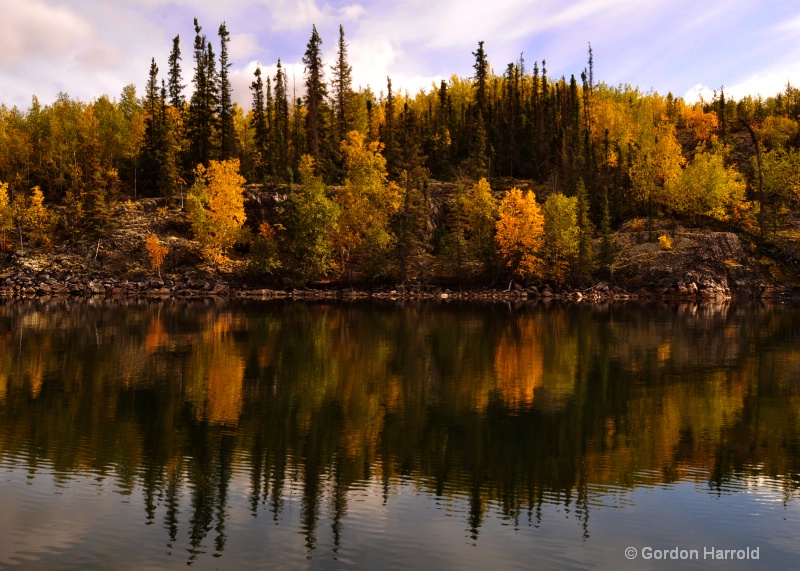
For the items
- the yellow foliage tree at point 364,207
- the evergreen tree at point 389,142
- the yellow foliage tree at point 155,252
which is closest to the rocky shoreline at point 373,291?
the yellow foliage tree at point 155,252

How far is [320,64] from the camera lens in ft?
357

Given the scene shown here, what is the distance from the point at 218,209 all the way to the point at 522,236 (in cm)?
4263

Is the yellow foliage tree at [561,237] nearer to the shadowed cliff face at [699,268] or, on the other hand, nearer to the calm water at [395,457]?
the shadowed cliff face at [699,268]

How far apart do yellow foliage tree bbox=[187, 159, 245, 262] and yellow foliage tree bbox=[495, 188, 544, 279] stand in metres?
37.4

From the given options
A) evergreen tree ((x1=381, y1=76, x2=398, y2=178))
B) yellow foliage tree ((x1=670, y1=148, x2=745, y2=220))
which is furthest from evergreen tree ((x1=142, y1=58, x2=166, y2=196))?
yellow foliage tree ((x1=670, y1=148, x2=745, y2=220))

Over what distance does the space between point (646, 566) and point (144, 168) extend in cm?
10540

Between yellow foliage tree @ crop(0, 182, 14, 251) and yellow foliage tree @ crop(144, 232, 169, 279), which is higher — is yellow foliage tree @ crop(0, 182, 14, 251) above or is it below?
above

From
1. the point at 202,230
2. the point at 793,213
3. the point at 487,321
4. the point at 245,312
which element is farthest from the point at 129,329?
the point at 793,213

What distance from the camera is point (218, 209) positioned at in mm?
90250

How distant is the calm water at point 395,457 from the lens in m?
11.6

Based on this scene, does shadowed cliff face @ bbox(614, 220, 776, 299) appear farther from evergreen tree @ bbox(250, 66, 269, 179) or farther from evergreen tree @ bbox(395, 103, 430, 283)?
evergreen tree @ bbox(250, 66, 269, 179)

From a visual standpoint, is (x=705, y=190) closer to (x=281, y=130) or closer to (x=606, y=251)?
(x=606, y=251)

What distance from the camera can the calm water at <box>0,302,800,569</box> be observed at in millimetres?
11625

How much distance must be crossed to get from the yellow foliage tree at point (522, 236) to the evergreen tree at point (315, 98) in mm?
35589
